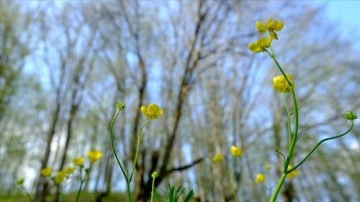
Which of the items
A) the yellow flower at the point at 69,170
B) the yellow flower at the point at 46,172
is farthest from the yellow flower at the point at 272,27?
the yellow flower at the point at 46,172

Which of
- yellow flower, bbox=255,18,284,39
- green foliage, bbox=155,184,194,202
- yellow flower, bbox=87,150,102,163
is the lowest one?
green foliage, bbox=155,184,194,202

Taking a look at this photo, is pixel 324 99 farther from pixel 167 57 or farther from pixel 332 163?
pixel 332 163

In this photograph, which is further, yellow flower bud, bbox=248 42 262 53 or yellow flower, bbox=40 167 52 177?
yellow flower, bbox=40 167 52 177

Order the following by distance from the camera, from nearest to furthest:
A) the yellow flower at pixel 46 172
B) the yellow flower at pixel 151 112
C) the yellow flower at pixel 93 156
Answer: the yellow flower at pixel 151 112, the yellow flower at pixel 93 156, the yellow flower at pixel 46 172

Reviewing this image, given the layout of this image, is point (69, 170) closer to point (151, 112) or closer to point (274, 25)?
point (151, 112)

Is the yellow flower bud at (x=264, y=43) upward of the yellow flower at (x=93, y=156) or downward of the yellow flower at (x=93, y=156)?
downward

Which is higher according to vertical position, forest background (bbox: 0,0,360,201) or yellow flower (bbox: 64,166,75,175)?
forest background (bbox: 0,0,360,201)

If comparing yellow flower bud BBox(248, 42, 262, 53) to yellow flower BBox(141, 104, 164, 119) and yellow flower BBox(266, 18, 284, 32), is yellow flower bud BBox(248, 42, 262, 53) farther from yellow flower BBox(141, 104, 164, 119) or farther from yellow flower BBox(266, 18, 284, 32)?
yellow flower BBox(141, 104, 164, 119)

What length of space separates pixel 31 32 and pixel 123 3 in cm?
582

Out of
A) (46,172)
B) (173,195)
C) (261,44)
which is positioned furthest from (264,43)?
(46,172)

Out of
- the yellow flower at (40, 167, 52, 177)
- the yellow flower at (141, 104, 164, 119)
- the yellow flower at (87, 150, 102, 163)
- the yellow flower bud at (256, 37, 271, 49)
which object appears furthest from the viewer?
the yellow flower at (40, 167, 52, 177)

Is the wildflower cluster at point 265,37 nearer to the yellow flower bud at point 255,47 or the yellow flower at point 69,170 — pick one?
the yellow flower bud at point 255,47

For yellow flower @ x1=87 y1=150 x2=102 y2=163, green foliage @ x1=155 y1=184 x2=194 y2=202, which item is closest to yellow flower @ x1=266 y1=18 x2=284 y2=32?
green foliage @ x1=155 y1=184 x2=194 y2=202

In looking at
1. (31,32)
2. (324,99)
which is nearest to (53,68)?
(31,32)
